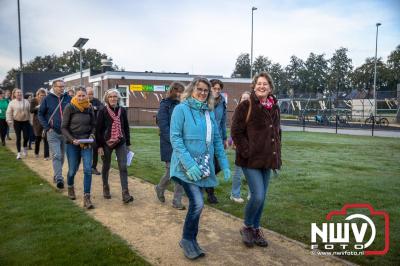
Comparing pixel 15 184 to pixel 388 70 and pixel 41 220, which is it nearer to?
pixel 41 220

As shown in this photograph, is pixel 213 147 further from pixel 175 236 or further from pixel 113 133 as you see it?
pixel 113 133

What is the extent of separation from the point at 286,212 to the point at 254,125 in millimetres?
2182

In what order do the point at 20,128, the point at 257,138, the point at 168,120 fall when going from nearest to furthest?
the point at 257,138
the point at 168,120
the point at 20,128

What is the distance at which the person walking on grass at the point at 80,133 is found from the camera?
626cm

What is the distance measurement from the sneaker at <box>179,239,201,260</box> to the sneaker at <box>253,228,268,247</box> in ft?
2.55

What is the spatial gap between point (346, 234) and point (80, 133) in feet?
14.0

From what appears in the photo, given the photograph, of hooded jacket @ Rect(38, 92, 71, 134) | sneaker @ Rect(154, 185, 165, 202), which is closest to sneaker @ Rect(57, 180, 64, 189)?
hooded jacket @ Rect(38, 92, 71, 134)

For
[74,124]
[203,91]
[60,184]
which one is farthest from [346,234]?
[60,184]

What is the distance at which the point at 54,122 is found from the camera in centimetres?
757

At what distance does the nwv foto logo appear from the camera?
4.67 meters

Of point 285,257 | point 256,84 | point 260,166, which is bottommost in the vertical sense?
point 285,257

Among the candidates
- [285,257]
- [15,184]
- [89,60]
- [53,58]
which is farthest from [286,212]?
[53,58]

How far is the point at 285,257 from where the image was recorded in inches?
170

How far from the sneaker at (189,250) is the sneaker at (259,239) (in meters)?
0.78
